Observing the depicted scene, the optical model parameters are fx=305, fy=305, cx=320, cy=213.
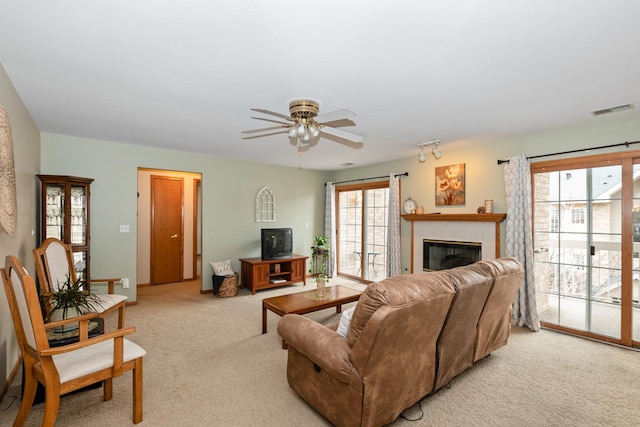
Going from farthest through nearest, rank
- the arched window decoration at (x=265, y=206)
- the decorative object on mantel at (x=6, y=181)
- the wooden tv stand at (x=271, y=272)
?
1. the arched window decoration at (x=265, y=206)
2. the wooden tv stand at (x=271, y=272)
3. the decorative object on mantel at (x=6, y=181)

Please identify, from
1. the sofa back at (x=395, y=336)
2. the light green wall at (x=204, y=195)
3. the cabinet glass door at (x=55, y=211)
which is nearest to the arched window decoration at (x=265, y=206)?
the light green wall at (x=204, y=195)

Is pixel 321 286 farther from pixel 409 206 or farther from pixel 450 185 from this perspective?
pixel 450 185

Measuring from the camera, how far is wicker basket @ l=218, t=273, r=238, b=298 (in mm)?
5129

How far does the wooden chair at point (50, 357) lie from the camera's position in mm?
1657

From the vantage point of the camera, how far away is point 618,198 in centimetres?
329

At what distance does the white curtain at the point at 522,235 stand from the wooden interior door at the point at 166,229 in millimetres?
5836

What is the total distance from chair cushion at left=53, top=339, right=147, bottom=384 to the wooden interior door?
4259mm

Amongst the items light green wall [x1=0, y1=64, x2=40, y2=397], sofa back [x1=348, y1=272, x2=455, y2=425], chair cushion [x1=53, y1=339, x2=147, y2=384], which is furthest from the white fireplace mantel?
light green wall [x1=0, y1=64, x2=40, y2=397]

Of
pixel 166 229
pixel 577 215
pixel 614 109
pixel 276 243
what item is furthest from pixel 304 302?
pixel 166 229

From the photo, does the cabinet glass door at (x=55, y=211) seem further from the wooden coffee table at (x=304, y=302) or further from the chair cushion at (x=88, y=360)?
the wooden coffee table at (x=304, y=302)

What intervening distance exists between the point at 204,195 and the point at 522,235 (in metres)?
4.91

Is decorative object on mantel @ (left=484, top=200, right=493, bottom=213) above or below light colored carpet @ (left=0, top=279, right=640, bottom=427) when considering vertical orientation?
above

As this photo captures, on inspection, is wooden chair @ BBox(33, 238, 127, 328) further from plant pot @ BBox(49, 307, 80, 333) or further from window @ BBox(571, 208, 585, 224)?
window @ BBox(571, 208, 585, 224)

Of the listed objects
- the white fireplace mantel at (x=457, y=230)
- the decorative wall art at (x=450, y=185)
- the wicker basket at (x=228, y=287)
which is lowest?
the wicker basket at (x=228, y=287)
